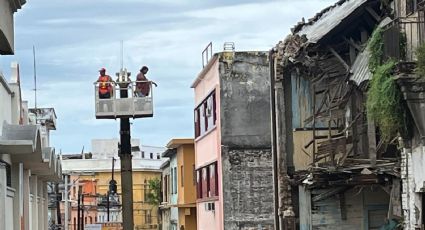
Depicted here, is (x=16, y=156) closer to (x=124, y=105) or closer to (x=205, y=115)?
(x=124, y=105)

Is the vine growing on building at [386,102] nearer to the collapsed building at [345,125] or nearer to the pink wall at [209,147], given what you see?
the collapsed building at [345,125]

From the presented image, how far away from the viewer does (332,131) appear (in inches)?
959

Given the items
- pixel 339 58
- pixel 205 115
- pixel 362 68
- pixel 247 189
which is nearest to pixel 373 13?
pixel 339 58

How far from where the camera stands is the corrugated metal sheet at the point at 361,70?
19.4 metres

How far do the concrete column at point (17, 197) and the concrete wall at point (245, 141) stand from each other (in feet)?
46.1

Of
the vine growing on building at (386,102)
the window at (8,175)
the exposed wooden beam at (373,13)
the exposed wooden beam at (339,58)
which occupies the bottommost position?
the window at (8,175)

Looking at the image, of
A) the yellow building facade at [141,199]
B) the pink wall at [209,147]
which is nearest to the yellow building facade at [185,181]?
the pink wall at [209,147]

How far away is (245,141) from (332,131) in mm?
10576

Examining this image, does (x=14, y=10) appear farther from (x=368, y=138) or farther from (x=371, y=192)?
(x=371, y=192)

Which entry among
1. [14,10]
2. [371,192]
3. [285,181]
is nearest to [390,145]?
[371,192]

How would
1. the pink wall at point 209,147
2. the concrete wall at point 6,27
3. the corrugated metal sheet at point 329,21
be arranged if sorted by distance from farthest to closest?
the pink wall at point 209,147 < the corrugated metal sheet at point 329,21 < the concrete wall at point 6,27

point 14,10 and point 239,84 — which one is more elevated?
point 239,84

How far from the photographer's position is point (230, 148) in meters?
34.7

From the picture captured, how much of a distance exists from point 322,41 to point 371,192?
3.99m
